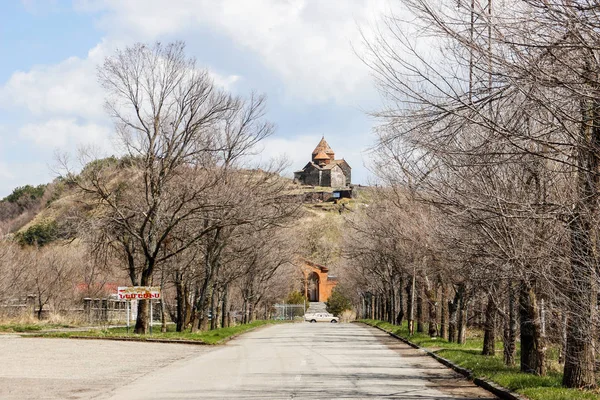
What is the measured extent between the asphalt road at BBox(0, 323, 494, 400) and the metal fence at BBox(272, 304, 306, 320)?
257 ft

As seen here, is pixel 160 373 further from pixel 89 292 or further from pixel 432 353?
pixel 89 292

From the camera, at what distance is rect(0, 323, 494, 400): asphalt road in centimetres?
1485

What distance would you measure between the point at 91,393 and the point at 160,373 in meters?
4.86

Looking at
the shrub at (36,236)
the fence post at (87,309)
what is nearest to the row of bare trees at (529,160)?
the fence post at (87,309)

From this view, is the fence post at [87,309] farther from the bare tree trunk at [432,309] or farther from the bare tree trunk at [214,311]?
the bare tree trunk at [432,309]

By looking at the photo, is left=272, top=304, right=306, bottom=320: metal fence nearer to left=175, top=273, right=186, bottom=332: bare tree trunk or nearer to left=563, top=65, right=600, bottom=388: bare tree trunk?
left=175, top=273, right=186, bottom=332: bare tree trunk

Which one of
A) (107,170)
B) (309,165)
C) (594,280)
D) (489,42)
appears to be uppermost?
(309,165)

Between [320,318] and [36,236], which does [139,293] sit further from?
[36,236]

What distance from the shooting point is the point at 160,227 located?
38.9m

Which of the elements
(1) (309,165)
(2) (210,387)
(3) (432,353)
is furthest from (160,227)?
(1) (309,165)

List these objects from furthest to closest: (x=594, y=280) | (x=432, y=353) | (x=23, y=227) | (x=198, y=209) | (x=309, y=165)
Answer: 1. (x=309, y=165)
2. (x=23, y=227)
3. (x=198, y=209)
4. (x=432, y=353)
5. (x=594, y=280)

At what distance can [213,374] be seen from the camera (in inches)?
747

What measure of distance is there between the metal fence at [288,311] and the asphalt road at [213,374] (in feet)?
257

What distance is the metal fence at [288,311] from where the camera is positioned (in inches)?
4245
